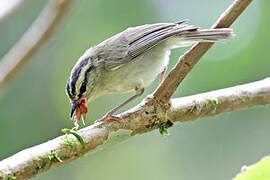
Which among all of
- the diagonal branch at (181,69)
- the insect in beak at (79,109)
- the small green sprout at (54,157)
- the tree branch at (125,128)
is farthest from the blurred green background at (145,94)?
the small green sprout at (54,157)

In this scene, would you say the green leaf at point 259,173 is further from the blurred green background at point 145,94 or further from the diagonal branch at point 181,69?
the blurred green background at point 145,94

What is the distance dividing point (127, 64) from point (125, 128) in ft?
4.12

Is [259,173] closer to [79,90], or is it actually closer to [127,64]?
[79,90]

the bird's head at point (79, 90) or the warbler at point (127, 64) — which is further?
the warbler at point (127, 64)

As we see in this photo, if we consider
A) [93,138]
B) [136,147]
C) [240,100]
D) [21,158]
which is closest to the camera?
[21,158]

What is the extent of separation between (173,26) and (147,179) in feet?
19.8

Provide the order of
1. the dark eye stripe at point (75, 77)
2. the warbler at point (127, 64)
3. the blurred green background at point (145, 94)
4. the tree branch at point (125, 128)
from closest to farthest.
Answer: the tree branch at point (125, 128) → the dark eye stripe at point (75, 77) → the warbler at point (127, 64) → the blurred green background at point (145, 94)

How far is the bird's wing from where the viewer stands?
158 inches

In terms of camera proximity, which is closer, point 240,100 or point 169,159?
point 240,100

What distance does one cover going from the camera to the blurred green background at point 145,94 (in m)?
8.29

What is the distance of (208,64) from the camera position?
845 centimetres

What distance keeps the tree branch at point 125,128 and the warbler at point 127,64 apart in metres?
0.68

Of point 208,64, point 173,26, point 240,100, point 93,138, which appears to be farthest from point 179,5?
point 93,138

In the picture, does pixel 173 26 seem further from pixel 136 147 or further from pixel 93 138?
pixel 136 147
